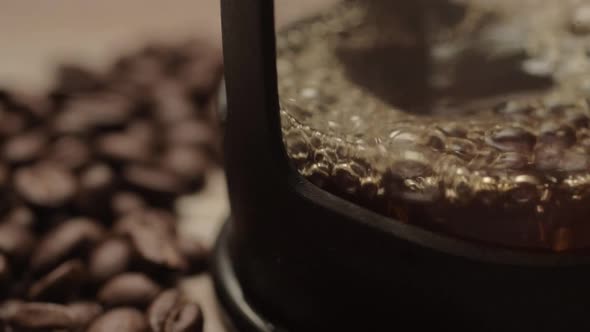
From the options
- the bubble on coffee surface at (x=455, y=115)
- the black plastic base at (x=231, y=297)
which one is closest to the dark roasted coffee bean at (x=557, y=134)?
the bubble on coffee surface at (x=455, y=115)

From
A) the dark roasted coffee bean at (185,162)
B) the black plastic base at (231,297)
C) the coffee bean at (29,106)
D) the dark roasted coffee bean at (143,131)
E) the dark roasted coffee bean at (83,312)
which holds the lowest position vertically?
the dark roasted coffee bean at (83,312)

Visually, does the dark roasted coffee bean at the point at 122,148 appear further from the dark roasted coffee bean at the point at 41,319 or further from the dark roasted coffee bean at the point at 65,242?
the dark roasted coffee bean at the point at 41,319

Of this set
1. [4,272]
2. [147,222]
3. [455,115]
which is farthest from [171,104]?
[455,115]

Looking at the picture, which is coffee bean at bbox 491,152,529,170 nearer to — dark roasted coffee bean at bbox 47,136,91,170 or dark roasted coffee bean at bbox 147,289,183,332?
dark roasted coffee bean at bbox 147,289,183,332

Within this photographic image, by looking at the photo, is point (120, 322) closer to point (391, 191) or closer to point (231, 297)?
point (231, 297)

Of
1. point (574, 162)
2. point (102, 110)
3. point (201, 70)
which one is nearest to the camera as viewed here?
point (574, 162)

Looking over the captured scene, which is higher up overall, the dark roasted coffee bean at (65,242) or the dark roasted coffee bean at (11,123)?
the dark roasted coffee bean at (11,123)

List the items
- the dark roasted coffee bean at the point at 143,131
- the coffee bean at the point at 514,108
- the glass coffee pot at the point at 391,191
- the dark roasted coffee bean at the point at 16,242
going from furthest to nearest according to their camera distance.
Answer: the dark roasted coffee bean at the point at 143,131
the dark roasted coffee bean at the point at 16,242
the coffee bean at the point at 514,108
the glass coffee pot at the point at 391,191
